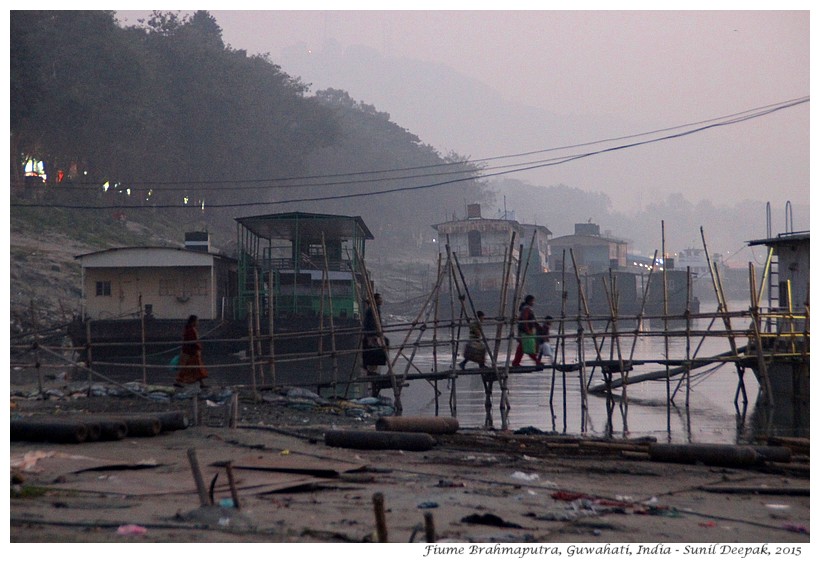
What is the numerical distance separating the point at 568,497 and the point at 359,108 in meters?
70.3

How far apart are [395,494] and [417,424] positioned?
2.74m

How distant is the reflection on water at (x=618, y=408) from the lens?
12961 mm

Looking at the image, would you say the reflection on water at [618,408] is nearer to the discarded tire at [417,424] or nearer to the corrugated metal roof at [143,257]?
the discarded tire at [417,424]

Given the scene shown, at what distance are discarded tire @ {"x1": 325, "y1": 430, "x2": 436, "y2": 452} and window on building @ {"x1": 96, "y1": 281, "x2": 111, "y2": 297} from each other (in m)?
16.4

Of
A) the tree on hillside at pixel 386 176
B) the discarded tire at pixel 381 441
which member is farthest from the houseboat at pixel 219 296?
the tree on hillside at pixel 386 176

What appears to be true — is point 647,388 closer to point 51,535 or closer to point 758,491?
point 758,491

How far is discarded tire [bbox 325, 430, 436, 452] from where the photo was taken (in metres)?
7.92

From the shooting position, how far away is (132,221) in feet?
132

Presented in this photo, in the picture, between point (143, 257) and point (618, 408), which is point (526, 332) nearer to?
point (618, 408)

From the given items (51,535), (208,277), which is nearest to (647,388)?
(208,277)

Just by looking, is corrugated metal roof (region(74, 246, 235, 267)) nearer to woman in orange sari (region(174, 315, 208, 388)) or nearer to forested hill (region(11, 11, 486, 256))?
forested hill (region(11, 11, 486, 256))

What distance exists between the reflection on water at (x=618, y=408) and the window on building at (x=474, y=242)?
24.0 meters

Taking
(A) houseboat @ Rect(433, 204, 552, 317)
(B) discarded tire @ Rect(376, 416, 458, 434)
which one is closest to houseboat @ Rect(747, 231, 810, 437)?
(B) discarded tire @ Rect(376, 416, 458, 434)

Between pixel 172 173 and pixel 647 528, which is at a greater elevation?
pixel 172 173
